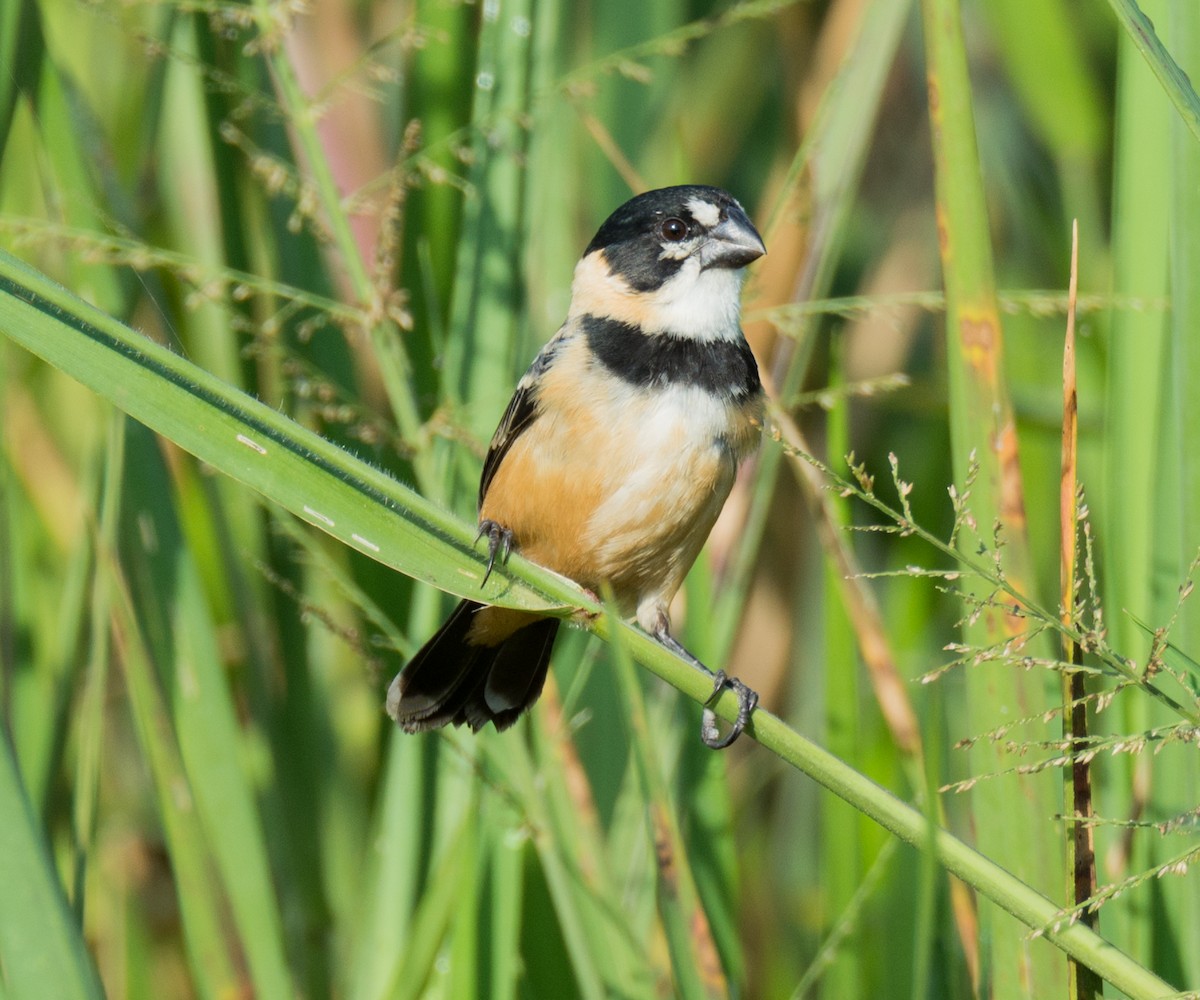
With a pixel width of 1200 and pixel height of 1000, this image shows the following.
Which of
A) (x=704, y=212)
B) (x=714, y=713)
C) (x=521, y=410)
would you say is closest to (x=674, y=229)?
(x=704, y=212)

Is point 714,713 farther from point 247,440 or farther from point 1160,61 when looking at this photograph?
point 1160,61

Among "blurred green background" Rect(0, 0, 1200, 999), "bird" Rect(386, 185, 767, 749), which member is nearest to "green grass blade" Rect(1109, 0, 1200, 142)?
"blurred green background" Rect(0, 0, 1200, 999)

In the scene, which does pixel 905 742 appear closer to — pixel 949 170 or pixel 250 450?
pixel 949 170

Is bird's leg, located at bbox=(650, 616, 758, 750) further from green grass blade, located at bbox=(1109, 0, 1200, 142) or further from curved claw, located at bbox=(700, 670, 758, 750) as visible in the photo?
green grass blade, located at bbox=(1109, 0, 1200, 142)

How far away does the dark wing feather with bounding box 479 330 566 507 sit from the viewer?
2.64 meters

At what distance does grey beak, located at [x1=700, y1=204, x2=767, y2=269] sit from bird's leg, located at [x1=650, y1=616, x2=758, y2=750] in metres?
0.72

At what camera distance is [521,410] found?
266cm

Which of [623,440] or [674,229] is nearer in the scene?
[623,440]

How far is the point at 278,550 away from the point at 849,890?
136cm

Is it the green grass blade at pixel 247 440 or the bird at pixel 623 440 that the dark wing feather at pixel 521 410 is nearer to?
the bird at pixel 623 440

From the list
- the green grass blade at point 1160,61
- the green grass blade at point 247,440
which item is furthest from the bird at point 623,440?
the green grass blade at point 1160,61

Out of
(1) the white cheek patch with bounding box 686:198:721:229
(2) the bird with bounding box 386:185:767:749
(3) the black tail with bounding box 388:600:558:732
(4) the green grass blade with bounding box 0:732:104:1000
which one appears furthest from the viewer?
(1) the white cheek patch with bounding box 686:198:721:229

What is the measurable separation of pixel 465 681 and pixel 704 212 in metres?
0.97

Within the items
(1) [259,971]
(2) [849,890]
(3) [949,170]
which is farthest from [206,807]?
(3) [949,170]
